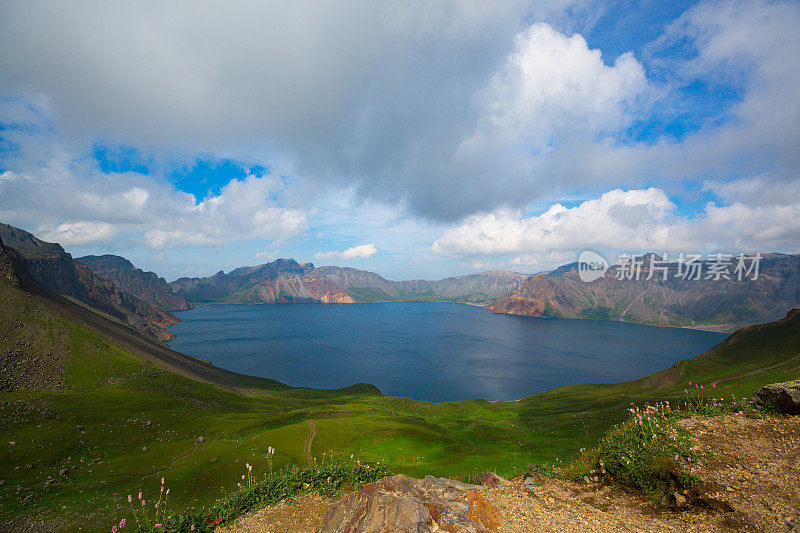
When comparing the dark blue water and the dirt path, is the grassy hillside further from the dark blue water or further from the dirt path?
the dark blue water

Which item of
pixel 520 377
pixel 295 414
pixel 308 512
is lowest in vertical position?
pixel 520 377

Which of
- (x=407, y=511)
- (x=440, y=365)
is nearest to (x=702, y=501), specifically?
(x=407, y=511)

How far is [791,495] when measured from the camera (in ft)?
24.3

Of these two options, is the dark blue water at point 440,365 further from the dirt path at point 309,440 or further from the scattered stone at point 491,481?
the scattered stone at point 491,481

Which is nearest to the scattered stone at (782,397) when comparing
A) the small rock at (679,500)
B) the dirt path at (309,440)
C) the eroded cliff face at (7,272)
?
the small rock at (679,500)

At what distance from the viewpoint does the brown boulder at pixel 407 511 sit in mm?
6855

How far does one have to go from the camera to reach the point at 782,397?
35.3ft

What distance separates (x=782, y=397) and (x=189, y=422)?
2367 inches

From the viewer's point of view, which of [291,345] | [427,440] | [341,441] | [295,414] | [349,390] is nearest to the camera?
[341,441]

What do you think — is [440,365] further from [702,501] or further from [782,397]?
[702,501]

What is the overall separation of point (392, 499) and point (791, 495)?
918 cm

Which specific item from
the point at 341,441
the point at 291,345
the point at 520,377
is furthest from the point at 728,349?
the point at 291,345

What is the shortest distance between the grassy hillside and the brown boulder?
18563 mm

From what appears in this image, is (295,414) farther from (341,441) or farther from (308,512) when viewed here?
(308,512)
